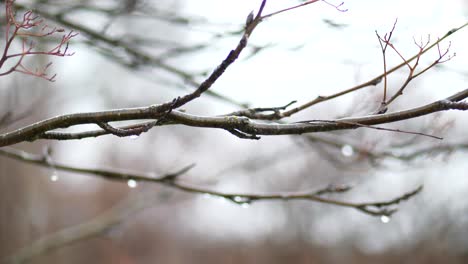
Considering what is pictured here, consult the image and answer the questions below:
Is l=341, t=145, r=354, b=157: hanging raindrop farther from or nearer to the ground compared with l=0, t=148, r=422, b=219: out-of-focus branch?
farther from the ground

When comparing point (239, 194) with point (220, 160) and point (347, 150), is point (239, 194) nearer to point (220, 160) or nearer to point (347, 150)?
point (347, 150)

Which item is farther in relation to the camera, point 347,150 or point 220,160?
point 220,160

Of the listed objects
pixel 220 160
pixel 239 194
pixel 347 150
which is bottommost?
pixel 239 194

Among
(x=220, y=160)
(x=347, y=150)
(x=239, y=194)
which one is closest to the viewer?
(x=239, y=194)

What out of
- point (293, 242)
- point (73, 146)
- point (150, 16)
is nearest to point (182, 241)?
point (73, 146)

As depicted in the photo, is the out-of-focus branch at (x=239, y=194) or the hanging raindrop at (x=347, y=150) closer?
the out-of-focus branch at (x=239, y=194)

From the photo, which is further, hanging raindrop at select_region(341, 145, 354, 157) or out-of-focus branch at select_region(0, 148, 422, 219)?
hanging raindrop at select_region(341, 145, 354, 157)

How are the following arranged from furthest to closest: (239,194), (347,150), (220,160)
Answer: (220,160)
(347,150)
(239,194)

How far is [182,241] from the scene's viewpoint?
12539 mm

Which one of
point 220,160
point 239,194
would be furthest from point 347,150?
point 220,160

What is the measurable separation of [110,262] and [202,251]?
2.63 meters

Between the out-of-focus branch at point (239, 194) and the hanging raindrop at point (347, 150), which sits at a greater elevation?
the hanging raindrop at point (347, 150)

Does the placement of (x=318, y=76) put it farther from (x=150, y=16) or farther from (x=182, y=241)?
(x=182, y=241)

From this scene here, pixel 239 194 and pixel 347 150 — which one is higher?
pixel 347 150
